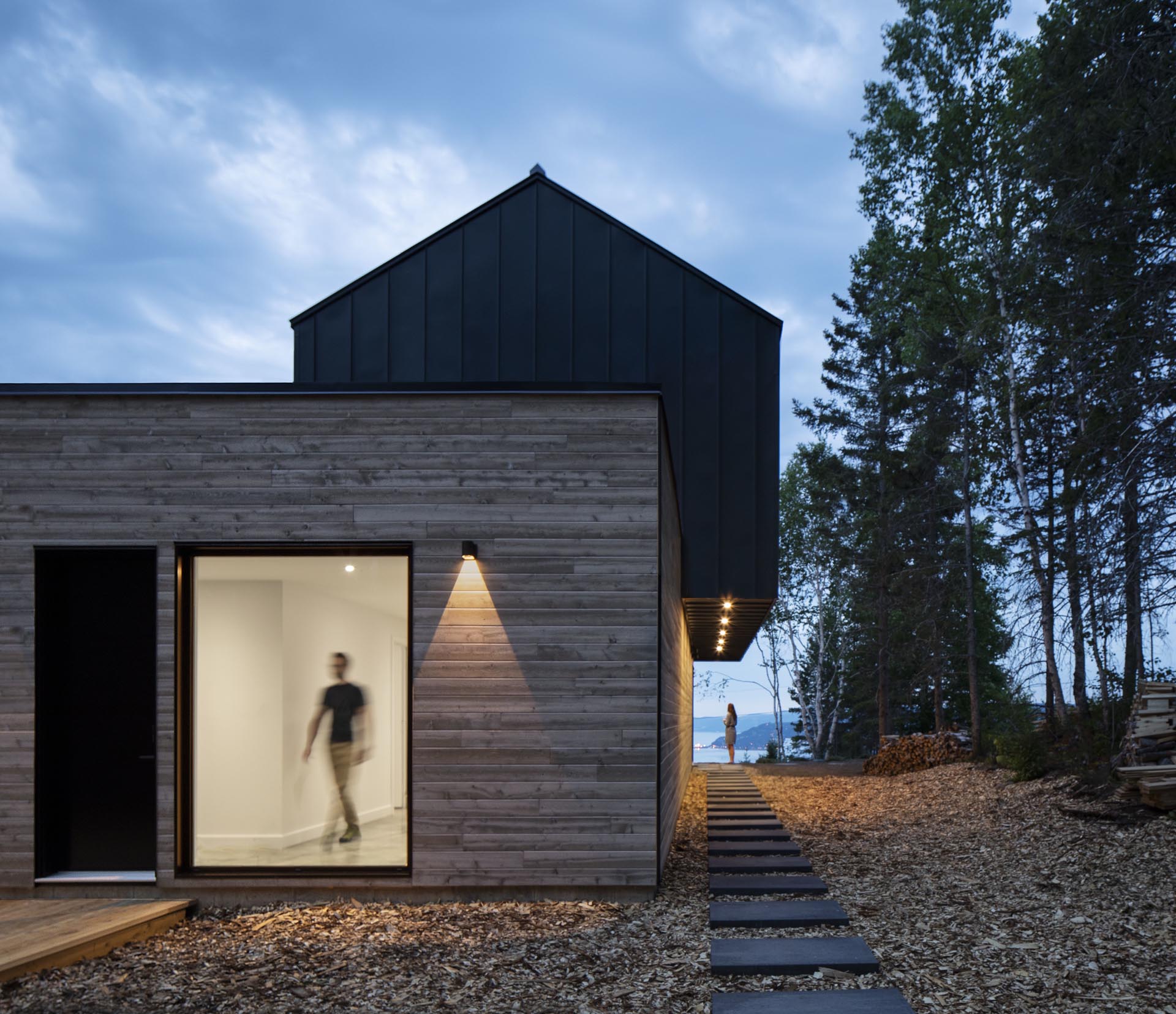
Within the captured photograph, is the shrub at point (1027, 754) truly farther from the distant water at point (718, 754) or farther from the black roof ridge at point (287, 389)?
the distant water at point (718, 754)

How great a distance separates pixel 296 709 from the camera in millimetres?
6105

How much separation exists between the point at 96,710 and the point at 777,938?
14.5ft

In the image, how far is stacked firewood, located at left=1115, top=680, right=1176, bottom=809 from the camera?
7695mm

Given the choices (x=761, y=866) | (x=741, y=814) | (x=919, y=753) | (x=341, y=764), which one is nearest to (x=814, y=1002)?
(x=761, y=866)

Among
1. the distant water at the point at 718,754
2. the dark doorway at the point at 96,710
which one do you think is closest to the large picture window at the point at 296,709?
the dark doorway at the point at 96,710

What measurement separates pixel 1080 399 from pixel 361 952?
24.1ft

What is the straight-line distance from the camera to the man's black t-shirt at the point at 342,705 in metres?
6.06

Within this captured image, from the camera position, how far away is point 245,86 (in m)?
78.5

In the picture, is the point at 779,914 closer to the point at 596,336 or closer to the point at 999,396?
the point at 596,336

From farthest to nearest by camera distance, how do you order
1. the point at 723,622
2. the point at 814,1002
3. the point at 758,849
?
the point at 723,622 < the point at 758,849 < the point at 814,1002

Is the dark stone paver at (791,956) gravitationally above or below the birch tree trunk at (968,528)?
below

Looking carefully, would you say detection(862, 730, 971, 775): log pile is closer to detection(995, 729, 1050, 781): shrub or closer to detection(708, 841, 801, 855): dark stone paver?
detection(995, 729, 1050, 781): shrub

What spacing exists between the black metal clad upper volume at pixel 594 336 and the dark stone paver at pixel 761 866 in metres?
3.58

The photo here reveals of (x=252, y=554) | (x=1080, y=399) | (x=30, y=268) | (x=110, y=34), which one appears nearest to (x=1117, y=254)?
(x=1080, y=399)
